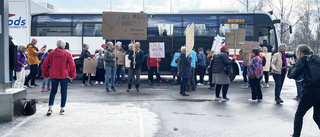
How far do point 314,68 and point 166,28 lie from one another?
11.6 meters

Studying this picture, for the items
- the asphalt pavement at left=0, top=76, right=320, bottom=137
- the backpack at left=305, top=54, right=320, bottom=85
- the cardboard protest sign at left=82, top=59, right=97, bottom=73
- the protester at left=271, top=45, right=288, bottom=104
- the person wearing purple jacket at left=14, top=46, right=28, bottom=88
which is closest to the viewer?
the backpack at left=305, top=54, right=320, bottom=85

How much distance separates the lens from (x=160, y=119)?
6.95m

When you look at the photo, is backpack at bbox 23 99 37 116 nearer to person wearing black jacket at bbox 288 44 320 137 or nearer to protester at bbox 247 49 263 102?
person wearing black jacket at bbox 288 44 320 137

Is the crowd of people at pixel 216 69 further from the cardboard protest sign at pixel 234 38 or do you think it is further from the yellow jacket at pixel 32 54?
the cardboard protest sign at pixel 234 38

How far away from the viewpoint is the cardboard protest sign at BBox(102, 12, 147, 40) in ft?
37.7

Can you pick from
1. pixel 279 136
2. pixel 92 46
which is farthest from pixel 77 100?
pixel 92 46

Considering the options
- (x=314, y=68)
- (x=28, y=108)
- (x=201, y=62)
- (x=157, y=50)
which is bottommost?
(x=28, y=108)

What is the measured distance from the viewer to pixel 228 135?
5.70 meters

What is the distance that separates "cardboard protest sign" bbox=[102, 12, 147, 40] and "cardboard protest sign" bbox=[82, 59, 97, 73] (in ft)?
10.1

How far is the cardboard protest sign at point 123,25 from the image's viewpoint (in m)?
11.5

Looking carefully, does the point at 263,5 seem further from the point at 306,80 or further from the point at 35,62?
the point at 306,80

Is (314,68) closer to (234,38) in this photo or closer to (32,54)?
(234,38)

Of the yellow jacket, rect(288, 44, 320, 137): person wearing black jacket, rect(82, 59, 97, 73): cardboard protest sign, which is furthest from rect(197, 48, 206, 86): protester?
rect(288, 44, 320, 137): person wearing black jacket

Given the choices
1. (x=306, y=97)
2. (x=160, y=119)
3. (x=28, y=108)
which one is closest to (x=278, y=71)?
(x=306, y=97)
